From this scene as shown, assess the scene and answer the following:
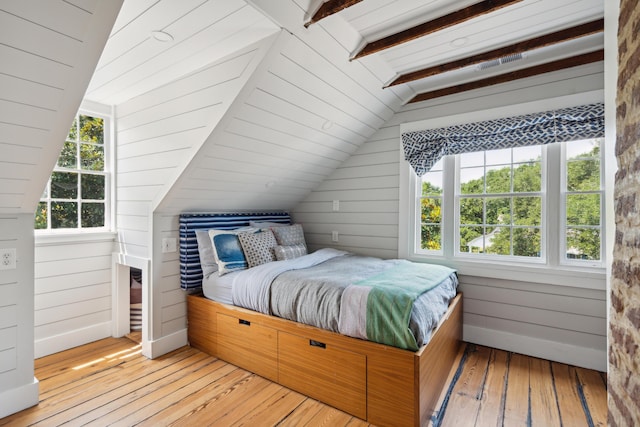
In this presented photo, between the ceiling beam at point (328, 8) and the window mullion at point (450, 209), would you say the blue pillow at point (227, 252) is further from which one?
the window mullion at point (450, 209)

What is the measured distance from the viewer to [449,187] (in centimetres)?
298

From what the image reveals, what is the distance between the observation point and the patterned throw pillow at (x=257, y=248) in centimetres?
272

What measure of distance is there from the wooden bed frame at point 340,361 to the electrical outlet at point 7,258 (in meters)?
1.24

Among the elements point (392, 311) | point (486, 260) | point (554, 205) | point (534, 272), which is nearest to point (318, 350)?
point (392, 311)

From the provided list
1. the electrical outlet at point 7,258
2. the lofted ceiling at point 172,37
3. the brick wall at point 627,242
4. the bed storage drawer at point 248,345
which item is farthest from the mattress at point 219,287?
the brick wall at point 627,242

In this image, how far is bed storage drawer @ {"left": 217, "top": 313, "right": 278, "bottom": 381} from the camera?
86.8 inches

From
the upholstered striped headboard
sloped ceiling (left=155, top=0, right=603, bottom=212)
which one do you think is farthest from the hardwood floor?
sloped ceiling (left=155, top=0, right=603, bottom=212)

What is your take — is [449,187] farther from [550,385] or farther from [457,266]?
[550,385]

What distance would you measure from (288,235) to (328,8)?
2.09m

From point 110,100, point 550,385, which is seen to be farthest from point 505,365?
point 110,100

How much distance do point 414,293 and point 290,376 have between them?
102cm

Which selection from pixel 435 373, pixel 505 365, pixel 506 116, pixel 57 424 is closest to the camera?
pixel 57 424

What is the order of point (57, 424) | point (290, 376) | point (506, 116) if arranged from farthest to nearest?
point (506, 116) → point (290, 376) → point (57, 424)

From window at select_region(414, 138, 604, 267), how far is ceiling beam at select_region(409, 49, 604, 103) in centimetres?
58
